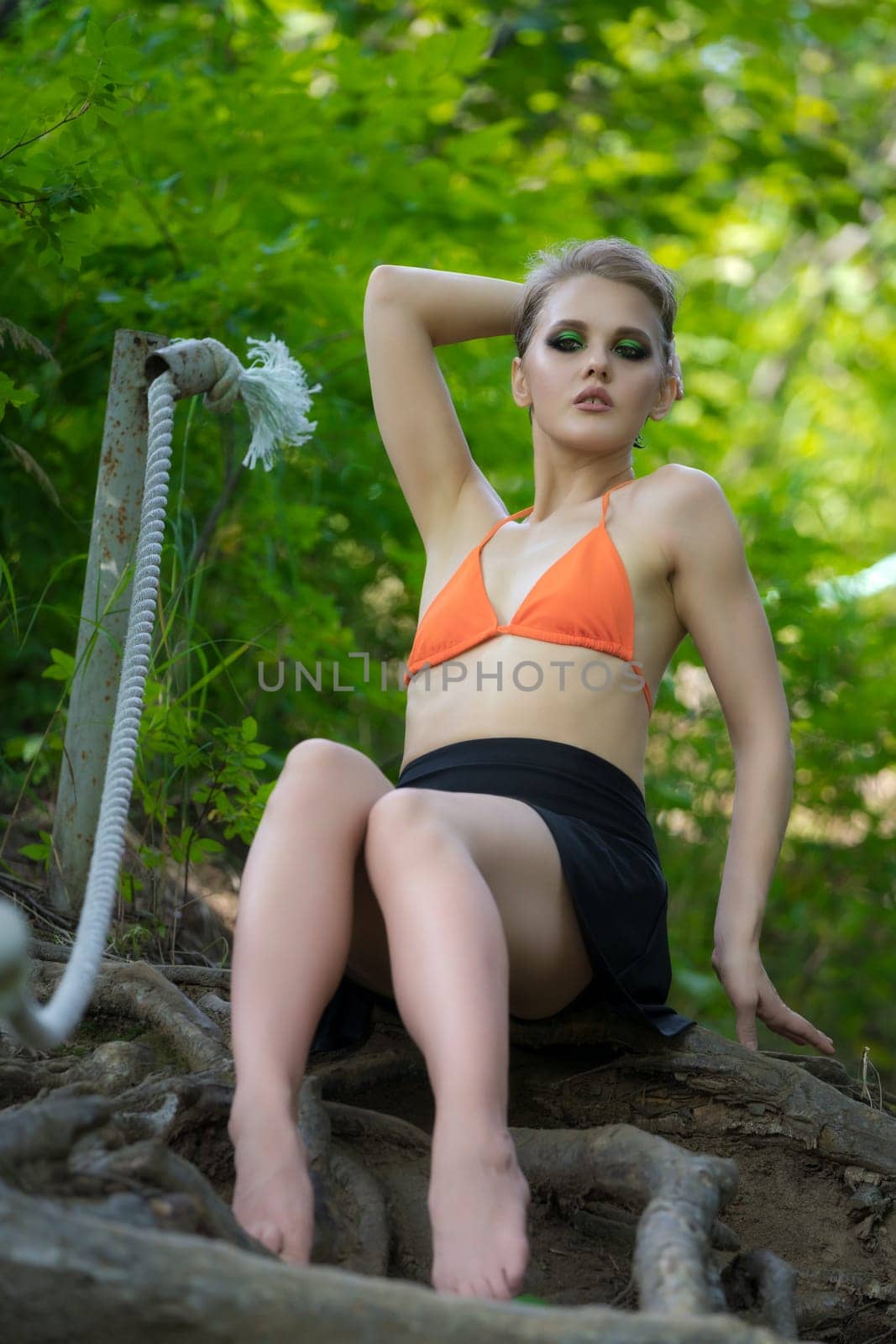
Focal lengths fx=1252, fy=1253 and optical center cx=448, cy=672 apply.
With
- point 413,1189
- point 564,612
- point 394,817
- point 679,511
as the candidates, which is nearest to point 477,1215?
point 413,1189

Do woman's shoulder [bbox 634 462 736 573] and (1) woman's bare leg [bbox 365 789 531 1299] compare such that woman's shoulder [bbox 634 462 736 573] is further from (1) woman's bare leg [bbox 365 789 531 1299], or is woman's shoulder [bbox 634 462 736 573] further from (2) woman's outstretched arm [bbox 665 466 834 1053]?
(1) woman's bare leg [bbox 365 789 531 1299]

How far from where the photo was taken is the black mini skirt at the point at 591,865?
A: 183 cm

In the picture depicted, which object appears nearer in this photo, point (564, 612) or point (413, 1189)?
point (413, 1189)

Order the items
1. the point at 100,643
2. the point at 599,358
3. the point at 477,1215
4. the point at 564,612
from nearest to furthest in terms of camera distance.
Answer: the point at 477,1215 → the point at 564,612 → the point at 599,358 → the point at 100,643

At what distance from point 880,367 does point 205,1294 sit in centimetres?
1027

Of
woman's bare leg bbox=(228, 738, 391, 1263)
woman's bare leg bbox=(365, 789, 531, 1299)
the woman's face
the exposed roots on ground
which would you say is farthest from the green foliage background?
woman's bare leg bbox=(365, 789, 531, 1299)

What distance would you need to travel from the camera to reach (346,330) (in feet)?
10.8

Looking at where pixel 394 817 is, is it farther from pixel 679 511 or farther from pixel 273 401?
pixel 273 401

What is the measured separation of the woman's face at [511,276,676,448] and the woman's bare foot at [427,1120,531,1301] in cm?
127

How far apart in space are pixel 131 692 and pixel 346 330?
1777 millimetres

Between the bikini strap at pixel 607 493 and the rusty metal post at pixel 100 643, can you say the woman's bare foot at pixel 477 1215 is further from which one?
the rusty metal post at pixel 100 643

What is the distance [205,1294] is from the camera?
0.99 metres

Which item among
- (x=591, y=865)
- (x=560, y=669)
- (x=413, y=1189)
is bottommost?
(x=413, y=1189)

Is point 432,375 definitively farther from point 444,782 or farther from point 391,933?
point 391,933
